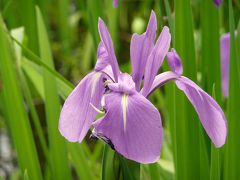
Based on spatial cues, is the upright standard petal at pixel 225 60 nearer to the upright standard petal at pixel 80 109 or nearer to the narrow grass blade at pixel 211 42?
the narrow grass blade at pixel 211 42

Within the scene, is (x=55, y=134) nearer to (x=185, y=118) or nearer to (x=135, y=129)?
(x=185, y=118)

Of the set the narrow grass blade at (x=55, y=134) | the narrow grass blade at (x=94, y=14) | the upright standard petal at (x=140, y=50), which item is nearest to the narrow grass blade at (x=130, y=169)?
the upright standard petal at (x=140, y=50)

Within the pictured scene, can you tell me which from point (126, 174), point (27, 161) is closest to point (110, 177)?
point (126, 174)

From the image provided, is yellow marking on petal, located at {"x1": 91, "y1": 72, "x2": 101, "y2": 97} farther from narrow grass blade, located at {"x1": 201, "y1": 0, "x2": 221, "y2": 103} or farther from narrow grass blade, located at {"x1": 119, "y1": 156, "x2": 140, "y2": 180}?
narrow grass blade, located at {"x1": 201, "y1": 0, "x2": 221, "y2": 103}

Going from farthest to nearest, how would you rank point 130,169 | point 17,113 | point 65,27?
point 65,27 < point 17,113 < point 130,169

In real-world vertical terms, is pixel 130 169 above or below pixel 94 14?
below

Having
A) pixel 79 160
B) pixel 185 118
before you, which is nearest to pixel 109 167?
pixel 185 118
